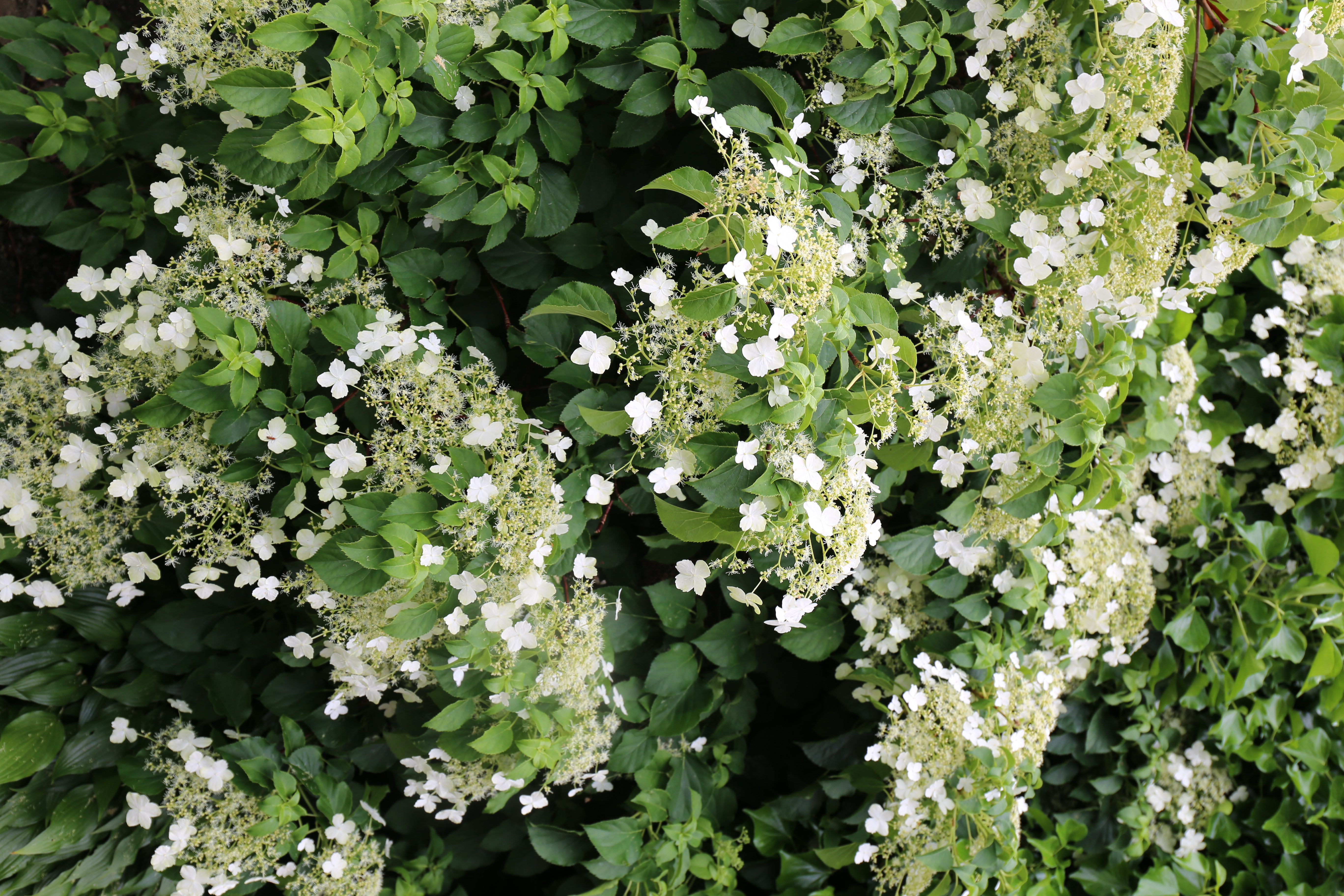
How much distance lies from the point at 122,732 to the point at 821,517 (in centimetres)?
139

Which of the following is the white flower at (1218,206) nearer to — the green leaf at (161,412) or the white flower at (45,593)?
the green leaf at (161,412)

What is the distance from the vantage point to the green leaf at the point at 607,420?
1.12m

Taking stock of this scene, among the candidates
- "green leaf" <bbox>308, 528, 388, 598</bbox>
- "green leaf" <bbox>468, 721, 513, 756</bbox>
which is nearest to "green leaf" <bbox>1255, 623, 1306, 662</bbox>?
"green leaf" <bbox>468, 721, 513, 756</bbox>

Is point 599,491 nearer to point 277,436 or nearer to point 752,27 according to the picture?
point 277,436

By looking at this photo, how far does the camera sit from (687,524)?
1099mm

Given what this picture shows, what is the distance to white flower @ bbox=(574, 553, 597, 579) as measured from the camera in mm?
1292

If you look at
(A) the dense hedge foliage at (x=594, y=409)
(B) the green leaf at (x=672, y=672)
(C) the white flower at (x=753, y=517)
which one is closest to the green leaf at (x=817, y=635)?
(A) the dense hedge foliage at (x=594, y=409)

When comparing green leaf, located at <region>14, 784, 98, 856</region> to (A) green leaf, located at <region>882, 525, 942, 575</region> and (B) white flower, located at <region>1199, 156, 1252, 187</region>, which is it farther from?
(B) white flower, located at <region>1199, 156, 1252, 187</region>

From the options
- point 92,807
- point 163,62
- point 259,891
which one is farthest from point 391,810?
point 163,62

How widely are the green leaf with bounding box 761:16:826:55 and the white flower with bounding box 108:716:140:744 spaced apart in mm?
1645


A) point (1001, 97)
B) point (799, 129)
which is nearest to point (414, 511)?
point (799, 129)

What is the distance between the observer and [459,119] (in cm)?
119

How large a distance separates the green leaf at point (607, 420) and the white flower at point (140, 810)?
44.5 inches

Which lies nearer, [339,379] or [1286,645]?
[339,379]
